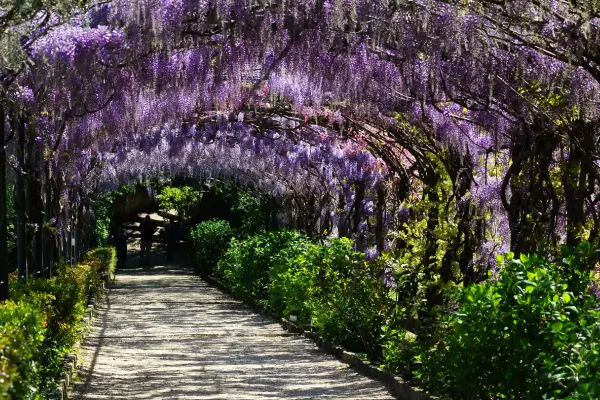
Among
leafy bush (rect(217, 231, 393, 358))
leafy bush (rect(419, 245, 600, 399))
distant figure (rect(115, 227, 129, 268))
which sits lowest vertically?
distant figure (rect(115, 227, 129, 268))

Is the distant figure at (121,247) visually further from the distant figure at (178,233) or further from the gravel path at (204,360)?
the gravel path at (204,360)

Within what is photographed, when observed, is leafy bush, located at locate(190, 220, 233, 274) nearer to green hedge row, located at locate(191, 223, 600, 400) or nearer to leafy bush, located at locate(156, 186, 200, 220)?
leafy bush, located at locate(156, 186, 200, 220)

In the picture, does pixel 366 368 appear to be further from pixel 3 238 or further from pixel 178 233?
pixel 178 233

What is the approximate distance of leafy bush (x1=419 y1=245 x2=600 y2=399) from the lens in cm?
485

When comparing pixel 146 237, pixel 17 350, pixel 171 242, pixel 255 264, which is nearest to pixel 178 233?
pixel 171 242

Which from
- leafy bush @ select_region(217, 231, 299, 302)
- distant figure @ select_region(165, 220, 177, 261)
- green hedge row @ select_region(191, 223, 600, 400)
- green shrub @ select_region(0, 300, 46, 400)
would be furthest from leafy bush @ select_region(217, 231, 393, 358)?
distant figure @ select_region(165, 220, 177, 261)

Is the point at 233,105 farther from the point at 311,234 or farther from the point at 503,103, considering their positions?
the point at 311,234

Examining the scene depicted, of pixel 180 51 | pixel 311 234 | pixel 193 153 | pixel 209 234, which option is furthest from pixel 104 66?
pixel 209 234

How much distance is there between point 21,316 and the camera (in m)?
5.37

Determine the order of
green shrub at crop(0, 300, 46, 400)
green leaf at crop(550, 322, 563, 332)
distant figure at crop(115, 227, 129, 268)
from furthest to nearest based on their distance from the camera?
distant figure at crop(115, 227, 129, 268) < green leaf at crop(550, 322, 563, 332) < green shrub at crop(0, 300, 46, 400)

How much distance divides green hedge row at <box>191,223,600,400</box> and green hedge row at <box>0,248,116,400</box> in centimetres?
227

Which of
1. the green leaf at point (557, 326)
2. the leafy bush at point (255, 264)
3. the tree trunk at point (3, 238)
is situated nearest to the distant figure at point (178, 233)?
the leafy bush at point (255, 264)

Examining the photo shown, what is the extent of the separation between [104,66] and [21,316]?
194 inches

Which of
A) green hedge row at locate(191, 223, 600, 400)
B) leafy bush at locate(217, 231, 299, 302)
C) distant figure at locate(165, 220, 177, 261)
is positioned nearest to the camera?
green hedge row at locate(191, 223, 600, 400)
